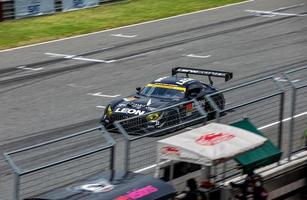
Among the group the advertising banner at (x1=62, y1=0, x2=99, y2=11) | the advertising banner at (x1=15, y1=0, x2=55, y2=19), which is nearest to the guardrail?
the advertising banner at (x1=15, y1=0, x2=55, y2=19)

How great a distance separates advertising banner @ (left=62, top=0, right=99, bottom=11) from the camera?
38.5 meters

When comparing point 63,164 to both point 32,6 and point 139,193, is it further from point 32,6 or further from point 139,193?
point 32,6

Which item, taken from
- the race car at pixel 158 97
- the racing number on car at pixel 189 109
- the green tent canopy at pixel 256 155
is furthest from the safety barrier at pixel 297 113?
the race car at pixel 158 97

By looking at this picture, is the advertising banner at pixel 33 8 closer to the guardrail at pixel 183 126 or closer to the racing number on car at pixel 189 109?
the guardrail at pixel 183 126

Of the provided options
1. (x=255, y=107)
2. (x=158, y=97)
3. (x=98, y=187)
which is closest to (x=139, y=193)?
(x=98, y=187)

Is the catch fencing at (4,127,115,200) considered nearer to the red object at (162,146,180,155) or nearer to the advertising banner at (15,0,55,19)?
the red object at (162,146,180,155)

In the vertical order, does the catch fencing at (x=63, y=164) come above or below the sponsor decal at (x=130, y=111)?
above

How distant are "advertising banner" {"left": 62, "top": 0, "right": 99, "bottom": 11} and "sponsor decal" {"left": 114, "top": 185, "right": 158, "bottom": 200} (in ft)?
94.0

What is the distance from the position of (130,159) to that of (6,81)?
1574 cm

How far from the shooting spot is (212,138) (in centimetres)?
1212

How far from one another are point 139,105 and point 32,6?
17830 mm

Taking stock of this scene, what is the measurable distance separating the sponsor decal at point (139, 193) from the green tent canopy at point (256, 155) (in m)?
2.66

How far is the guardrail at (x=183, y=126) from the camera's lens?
444 inches

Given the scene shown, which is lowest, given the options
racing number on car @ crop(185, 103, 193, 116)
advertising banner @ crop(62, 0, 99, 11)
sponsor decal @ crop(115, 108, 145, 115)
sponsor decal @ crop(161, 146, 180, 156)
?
advertising banner @ crop(62, 0, 99, 11)
